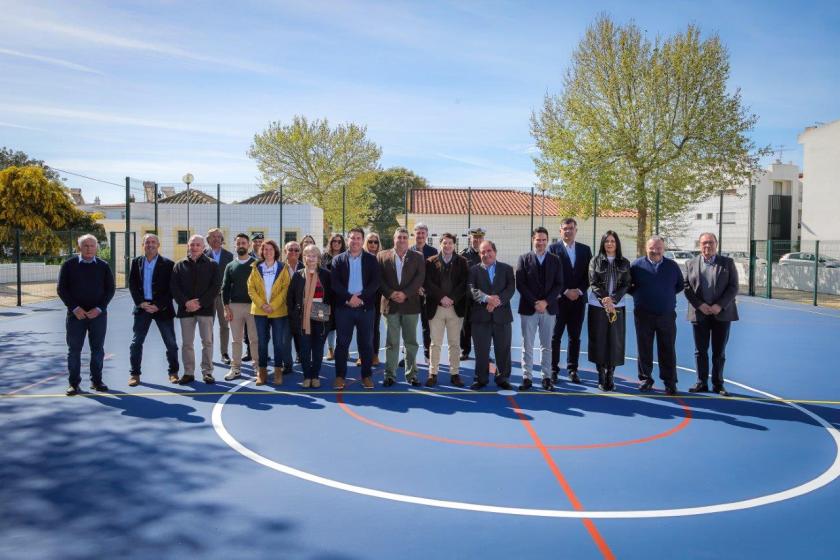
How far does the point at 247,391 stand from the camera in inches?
305

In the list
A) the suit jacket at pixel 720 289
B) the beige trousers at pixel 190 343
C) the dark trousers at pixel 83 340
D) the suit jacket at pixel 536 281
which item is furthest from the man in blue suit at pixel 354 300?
the suit jacket at pixel 720 289

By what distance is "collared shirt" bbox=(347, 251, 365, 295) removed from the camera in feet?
26.5

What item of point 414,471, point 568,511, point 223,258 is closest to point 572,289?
point 414,471

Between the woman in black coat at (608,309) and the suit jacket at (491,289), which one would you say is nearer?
the woman in black coat at (608,309)

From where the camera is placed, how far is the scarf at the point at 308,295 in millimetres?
7973

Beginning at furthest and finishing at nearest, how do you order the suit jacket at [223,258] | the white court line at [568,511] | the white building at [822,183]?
the white building at [822,183], the suit jacket at [223,258], the white court line at [568,511]

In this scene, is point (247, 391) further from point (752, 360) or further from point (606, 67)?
point (606, 67)

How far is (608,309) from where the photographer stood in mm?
7918

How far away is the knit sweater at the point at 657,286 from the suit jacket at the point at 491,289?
1.57m

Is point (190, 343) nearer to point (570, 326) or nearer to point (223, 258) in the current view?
point (223, 258)

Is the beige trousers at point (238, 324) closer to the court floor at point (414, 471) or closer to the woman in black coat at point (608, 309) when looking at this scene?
the court floor at point (414, 471)

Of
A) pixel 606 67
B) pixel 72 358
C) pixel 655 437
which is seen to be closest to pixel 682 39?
pixel 606 67

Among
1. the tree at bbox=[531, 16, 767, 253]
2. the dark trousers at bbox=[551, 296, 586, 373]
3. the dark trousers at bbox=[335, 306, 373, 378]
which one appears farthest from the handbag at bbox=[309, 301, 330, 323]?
the tree at bbox=[531, 16, 767, 253]

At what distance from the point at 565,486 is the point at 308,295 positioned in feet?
14.0
